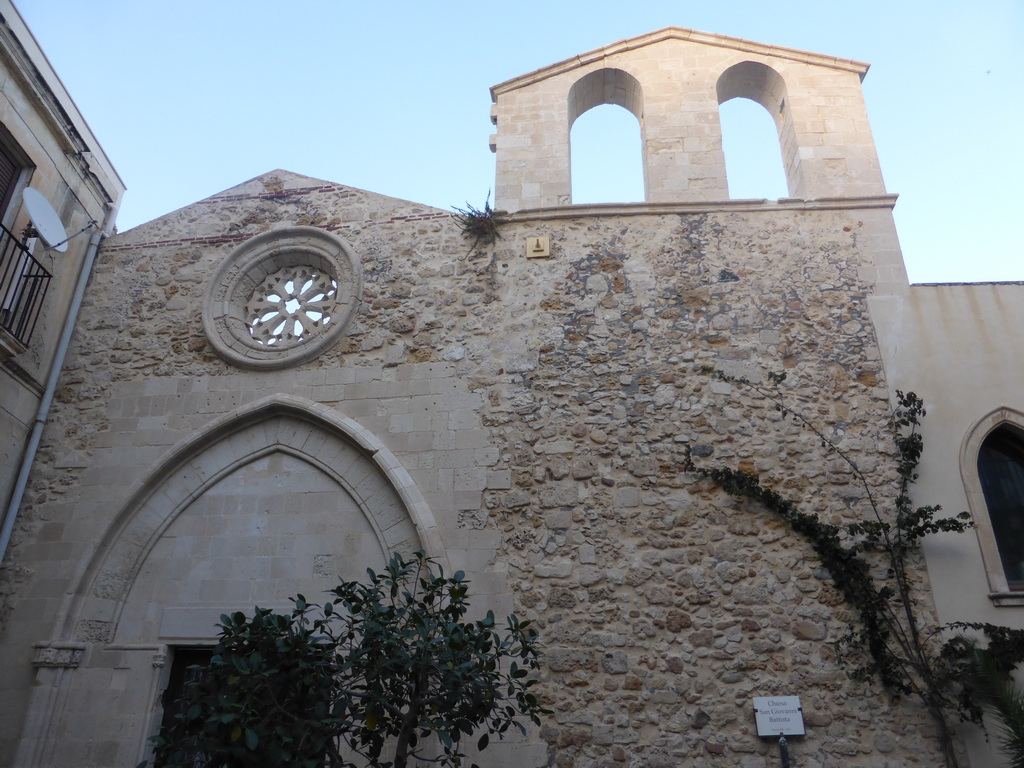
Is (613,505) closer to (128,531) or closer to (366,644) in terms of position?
(366,644)

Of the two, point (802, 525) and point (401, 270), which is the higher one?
point (401, 270)

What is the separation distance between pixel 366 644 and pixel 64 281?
5.41 m

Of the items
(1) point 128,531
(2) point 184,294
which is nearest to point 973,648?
(1) point 128,531

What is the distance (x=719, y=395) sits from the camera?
6.64 meters

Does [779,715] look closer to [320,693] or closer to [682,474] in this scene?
[682,474]

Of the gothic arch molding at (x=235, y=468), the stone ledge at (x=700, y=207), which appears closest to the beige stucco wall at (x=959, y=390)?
the stone ledge at (x=700, y=207)

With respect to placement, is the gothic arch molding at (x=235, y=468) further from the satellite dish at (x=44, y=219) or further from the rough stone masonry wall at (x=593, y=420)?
the satellite dish at (x=44, y=219)

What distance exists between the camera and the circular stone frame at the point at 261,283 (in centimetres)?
734

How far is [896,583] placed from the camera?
5844 millimetres

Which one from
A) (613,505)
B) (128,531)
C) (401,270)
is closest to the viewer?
(613,505)

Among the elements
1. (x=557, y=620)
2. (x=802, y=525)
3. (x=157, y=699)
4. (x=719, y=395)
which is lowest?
(x=157, y=699)

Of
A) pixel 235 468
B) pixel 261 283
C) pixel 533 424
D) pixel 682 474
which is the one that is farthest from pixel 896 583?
pixel 261 283

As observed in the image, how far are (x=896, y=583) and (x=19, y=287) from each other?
7690 millimetres

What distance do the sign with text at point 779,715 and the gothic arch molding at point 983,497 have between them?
1662 mm
